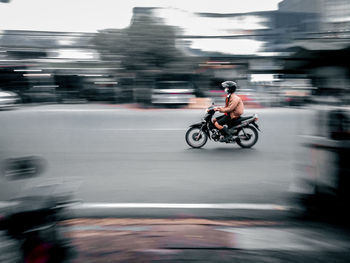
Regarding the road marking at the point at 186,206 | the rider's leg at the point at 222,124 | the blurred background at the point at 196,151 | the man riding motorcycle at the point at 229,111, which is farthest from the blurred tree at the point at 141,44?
the rider's leg at the point at 222,124

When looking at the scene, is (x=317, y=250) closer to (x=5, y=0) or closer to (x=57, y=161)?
(x=5, y=0)

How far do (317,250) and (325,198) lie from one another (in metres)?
1.10

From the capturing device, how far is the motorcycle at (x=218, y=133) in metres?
8.09

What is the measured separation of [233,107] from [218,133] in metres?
0.66

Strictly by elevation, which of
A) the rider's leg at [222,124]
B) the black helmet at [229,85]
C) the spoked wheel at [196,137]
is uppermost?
the black helmet at [229,85]

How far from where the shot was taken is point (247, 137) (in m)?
8.18

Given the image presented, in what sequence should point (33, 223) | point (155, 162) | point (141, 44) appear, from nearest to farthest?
point (33, 223), point (155, 162), point (141, 44)

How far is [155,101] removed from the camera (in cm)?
1797

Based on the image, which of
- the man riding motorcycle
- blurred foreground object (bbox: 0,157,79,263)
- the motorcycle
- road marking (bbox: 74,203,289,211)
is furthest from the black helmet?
blurred foreground object (bbox: 0,157,79,263)

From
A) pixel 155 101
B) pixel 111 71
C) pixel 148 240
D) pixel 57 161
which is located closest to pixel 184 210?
pixel 148 240

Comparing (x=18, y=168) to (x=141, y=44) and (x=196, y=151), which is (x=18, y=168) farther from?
(x=141, y=44)

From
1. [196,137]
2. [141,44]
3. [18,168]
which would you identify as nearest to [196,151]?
[196,137]

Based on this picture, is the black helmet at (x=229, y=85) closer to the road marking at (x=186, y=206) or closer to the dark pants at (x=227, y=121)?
the dark pants at (x=227, y=121)

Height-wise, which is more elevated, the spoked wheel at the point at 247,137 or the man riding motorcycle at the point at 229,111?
the man riding motorcycle at the point at 229,111
